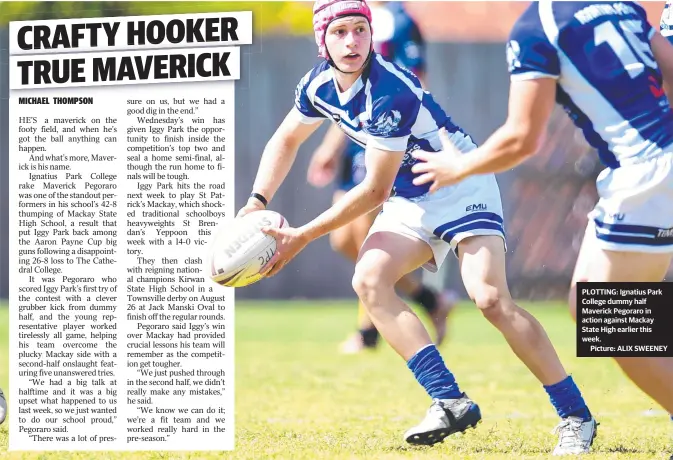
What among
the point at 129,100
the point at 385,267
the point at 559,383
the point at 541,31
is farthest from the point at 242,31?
the point at 559,383

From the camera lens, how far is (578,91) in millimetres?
3465

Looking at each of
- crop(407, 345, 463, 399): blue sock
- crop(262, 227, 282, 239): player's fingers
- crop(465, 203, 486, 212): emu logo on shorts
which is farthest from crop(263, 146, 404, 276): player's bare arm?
crop(407, 345, 463, 399): blue sock

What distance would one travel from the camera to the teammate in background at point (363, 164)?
6.63 meters

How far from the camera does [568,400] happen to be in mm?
3992

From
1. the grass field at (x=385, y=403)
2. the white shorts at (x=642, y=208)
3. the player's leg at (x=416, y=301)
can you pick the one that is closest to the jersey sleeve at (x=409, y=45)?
the player's leg at (x=416, y=301)

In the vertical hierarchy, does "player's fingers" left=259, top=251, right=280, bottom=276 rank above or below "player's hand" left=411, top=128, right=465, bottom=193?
below

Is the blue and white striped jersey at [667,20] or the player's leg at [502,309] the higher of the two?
the blue and white striped jersey at [667,20]

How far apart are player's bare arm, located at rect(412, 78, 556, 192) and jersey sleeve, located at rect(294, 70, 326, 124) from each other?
937mm

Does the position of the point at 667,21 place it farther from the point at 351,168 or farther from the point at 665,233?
the point at 351,168

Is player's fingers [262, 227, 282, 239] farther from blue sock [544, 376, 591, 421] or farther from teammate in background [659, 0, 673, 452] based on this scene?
teammate in background [659, 0, 673, 452]

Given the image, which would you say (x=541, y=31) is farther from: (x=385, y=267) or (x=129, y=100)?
(x=129, y=100)

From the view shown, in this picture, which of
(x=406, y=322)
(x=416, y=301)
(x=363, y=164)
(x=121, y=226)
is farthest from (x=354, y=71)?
(x=416, y=301)

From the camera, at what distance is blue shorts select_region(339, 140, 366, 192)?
7137mm

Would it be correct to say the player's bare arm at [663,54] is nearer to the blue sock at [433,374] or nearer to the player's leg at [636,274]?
the player's leg at [636,274]
